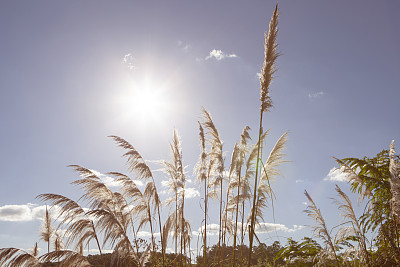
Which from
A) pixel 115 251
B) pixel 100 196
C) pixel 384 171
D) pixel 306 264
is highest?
pixel 384 171

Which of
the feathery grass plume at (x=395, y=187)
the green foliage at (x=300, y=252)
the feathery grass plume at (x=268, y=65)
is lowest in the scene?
the green foliage at (x=300, y=252)

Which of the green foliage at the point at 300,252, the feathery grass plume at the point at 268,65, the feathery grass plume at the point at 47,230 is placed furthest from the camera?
the feathery grass plume at the point at 47,230

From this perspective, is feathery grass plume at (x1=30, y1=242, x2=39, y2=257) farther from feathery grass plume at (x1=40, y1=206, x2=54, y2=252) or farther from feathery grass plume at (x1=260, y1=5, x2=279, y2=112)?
feathery grass plume at (x1=260, y1=5, x2=279, y2=112)

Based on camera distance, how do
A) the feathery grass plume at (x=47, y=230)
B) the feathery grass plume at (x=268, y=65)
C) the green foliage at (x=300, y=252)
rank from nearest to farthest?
the feathery grass plume at (x=268, y=65), the green foliage at (x=300, y=252), the feathery grass plume at (x=47, y=230)

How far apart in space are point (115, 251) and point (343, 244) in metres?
3.67

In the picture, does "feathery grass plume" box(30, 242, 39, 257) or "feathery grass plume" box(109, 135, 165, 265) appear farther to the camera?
"feathery grass plume" box(30, 242, 39, 257)

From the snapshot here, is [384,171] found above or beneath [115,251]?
above

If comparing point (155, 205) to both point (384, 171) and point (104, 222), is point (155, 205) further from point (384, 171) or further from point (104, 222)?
point (384, 171)

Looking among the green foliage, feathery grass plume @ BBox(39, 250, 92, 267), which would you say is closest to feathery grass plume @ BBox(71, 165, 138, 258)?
feathery grass plume @ BBox(39, 250, 92, 267)

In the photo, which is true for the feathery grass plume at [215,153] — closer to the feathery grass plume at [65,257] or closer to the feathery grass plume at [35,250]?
the feathery grass plume at [65,257]

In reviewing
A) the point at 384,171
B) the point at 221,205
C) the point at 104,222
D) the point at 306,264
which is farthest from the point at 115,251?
the point at 384,171

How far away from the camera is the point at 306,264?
554cm

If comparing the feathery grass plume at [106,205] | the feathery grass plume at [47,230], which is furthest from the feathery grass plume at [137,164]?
the feathery grass plume at [47,230]

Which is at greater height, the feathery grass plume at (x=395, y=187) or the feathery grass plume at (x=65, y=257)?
the feathery grass plume at (x=395, y=187)
